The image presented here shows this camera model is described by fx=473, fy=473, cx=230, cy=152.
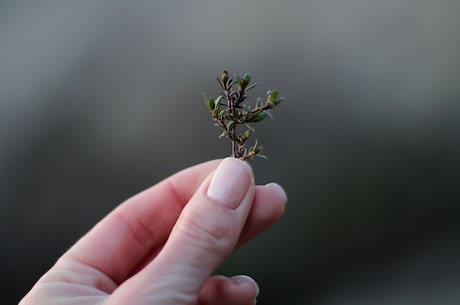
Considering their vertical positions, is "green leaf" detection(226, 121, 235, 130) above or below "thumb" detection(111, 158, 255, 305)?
above

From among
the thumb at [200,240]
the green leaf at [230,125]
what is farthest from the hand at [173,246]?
the green leaf at [230,125]

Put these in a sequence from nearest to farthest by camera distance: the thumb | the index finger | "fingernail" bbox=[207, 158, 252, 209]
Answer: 1. the thumb
2. "fingernail" bbox=[207, 158, 252, 209]
3. the index finger

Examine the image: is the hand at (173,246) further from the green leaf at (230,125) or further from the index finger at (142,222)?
the green leaf at (230,125)

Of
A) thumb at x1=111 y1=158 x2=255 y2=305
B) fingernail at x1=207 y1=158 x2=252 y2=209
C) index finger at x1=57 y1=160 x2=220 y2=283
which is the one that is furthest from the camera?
index finger at x1=57 y1=160 x2=220 y2=283

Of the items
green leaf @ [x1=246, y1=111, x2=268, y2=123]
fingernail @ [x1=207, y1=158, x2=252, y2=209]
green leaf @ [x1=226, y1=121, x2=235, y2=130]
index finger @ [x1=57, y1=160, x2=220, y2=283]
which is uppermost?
green leaf @ [x1=246, y1=111, x2=268, y2=123]

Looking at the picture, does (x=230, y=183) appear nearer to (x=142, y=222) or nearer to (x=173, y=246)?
(x=173, y=246)

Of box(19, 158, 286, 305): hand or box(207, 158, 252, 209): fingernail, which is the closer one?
box(19, 158, 286, 305): hand

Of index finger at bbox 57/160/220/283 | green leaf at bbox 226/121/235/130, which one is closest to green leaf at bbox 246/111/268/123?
green leaf at bbox 226/121/235/130

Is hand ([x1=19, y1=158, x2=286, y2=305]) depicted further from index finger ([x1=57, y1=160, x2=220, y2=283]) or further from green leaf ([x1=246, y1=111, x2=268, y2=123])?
green leaf ([x1=246, y1=111, x2=268, y2=123])

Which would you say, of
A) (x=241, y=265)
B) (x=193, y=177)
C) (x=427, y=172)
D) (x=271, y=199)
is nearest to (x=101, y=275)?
(x=193, y=177)
